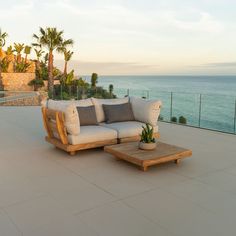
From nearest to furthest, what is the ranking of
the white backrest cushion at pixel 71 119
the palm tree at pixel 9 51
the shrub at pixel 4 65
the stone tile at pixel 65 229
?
the stone tile at pixel 65 229 → the white backrest cushion at pixel 71 119 → the shrub at pixel 4 65 → the palm tree at pixel 9 51

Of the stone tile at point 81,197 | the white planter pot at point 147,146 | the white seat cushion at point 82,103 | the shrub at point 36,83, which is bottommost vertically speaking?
the stone tile at point 81,197

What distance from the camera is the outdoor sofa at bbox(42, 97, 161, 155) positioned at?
4.27 meters

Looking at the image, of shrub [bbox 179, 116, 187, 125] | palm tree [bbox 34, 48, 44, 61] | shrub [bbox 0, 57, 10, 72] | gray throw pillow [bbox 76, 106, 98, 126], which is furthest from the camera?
palm tree [bbox 34, 48, 44, 61]

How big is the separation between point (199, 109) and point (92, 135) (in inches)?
157

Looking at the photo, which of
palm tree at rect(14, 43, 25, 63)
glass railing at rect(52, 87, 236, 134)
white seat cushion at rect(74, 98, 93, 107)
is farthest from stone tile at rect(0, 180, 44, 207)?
palm tree at rect(14, 43, 25, 63)

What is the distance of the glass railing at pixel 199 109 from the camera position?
6594mm

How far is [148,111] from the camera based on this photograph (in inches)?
205

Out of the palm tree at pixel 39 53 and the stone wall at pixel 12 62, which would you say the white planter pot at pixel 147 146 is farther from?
the palm tree at pixel 39 53

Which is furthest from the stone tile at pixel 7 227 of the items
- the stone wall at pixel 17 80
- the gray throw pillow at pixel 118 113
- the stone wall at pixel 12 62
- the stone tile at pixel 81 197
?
the stone wall at pixel 12 62

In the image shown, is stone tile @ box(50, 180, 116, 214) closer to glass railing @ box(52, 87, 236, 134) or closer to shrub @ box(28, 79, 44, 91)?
glass railing @ box(52, 87, 236, 134)

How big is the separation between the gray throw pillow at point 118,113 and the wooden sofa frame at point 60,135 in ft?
1.94

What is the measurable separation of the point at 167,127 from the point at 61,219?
183 inches

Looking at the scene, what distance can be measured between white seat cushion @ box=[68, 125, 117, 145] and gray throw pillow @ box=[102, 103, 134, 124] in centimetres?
53

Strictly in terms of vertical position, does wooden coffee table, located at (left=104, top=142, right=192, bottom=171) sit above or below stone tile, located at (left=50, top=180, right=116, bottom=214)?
above
